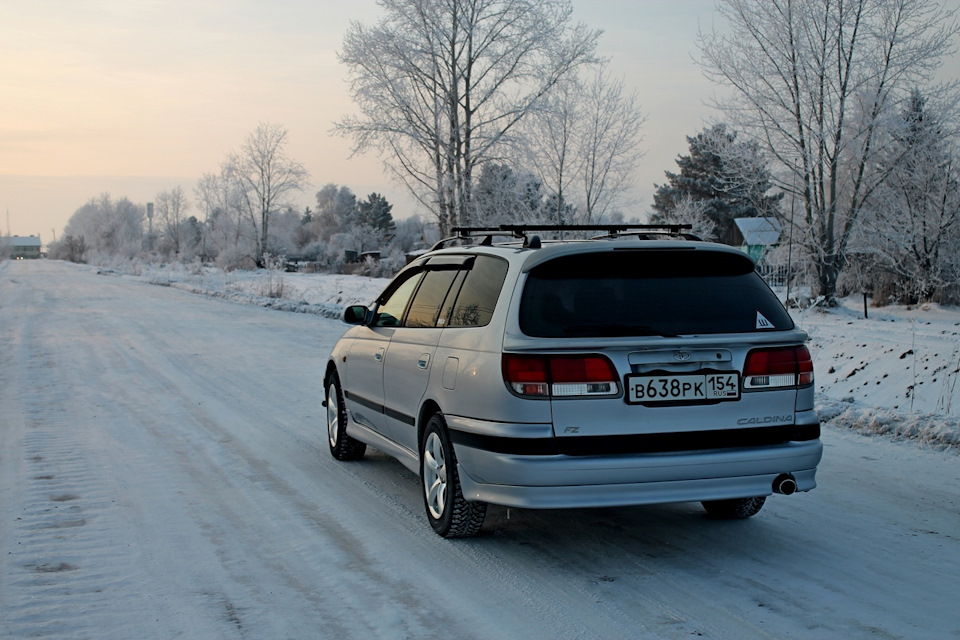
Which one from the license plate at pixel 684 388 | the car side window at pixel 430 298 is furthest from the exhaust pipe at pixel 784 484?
the car side window at pixel 430 298

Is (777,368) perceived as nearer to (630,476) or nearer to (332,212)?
(630,476)

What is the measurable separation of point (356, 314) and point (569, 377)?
2.73m

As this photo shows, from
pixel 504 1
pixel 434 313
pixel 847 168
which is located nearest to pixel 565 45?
pixel 504 1

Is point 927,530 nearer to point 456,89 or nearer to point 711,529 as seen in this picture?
point 711,529

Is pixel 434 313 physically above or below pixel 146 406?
above

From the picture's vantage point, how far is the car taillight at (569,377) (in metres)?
4.34

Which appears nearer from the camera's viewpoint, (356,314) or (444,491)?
(444,491)

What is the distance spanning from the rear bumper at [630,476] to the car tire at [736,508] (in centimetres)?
87

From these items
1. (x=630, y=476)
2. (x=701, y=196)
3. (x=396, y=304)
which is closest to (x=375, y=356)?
(x=396, y=304)

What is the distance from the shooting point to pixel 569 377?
171 inches

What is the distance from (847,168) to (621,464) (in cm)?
2469

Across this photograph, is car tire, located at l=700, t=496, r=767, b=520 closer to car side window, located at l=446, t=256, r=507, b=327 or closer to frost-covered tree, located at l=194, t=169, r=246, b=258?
car side window, located at l=446, t=256, r=507, b=327

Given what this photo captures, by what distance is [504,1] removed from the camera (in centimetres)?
2795

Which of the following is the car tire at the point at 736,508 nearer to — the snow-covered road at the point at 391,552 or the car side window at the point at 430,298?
the snow-covered road at the point at 391,552
